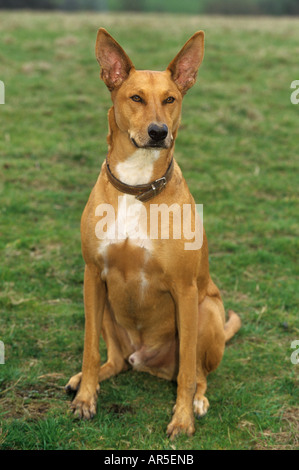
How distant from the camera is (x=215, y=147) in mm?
9648

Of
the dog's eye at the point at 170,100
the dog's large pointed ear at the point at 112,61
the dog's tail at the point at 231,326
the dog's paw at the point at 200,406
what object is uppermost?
the dog's large pointed ear at the point at 112,61

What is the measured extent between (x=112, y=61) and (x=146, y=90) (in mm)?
365

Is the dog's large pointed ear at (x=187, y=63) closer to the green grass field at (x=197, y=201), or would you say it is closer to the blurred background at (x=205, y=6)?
the green grass field at (x=197, y=201)

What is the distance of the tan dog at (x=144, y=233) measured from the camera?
3.53 metres

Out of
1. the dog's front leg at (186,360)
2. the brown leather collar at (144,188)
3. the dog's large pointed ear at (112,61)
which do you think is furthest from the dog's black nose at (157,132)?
the dog's front leg at (186,360)

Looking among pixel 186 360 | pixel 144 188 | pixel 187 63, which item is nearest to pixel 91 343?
pixel 186 360

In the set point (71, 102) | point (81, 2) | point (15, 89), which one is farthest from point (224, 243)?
point (81, 2)

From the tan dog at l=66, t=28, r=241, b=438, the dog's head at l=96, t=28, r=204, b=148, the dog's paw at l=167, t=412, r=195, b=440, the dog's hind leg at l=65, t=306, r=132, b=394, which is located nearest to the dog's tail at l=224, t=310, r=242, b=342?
the tan dog at l=66, t=28, r=241, b=438

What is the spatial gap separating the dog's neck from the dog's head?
105 mm

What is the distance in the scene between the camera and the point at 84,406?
3893 millimetres

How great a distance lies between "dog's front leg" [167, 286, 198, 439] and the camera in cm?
375

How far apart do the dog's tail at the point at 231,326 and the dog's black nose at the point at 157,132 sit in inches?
85.8

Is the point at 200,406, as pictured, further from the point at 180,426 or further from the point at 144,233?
the point at 144,233
